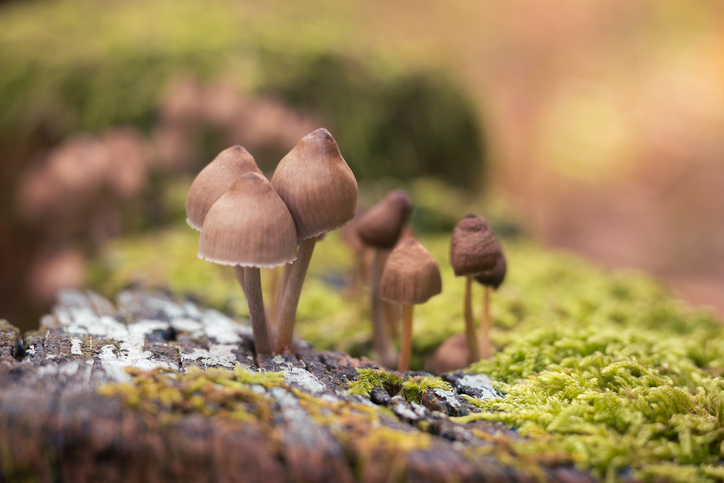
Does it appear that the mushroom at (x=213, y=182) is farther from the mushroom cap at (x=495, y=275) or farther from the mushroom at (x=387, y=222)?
the mushroom cap at (x=495, y=275)

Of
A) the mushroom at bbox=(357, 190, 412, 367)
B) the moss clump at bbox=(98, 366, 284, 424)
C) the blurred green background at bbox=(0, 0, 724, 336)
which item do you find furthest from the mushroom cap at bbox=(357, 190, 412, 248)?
the blurred green background at bbox=(0, 0, 724, 336)

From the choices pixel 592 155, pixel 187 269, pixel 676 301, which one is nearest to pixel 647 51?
pixel 592 155

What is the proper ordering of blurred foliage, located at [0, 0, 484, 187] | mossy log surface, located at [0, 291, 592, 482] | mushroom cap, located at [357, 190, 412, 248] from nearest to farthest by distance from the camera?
1. mossy log surface, located at [0, 291, 592, 482]
2. mushroom cap, located at [357, 190, 412, 248]
3. blurred foliage, located at [0, 0, 484, 187]

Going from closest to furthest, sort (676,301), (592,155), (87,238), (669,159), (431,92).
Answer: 1. (676,301)
2. (87,238)
3. (431,92)
4. (669,159)
5. (592,155)

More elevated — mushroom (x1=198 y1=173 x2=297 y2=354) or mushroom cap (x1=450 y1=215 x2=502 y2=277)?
mushroom (x1=198 y1=173 x2=297 y2=354)

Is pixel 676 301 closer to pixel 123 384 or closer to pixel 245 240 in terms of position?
pixel 245 240

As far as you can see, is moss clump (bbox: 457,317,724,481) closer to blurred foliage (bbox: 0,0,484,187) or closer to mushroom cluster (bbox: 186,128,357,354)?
mushroom cluster (bbox: 186,128,357,354)
